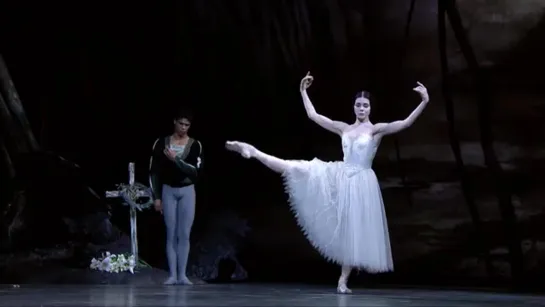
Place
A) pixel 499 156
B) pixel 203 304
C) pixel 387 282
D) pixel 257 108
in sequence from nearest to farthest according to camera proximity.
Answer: pixel 203 304 → pixel 499 156 → pixel 387 282 → pixel 257 108

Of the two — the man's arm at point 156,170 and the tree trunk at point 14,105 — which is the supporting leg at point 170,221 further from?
the tree trunk at point 14,105

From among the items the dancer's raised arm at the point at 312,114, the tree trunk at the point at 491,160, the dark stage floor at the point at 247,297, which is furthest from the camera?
the tree trunk at the point at 491,160

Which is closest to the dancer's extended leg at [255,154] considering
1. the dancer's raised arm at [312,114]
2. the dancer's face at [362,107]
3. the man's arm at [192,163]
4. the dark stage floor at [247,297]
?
the dancer's raised arm at [312,114]

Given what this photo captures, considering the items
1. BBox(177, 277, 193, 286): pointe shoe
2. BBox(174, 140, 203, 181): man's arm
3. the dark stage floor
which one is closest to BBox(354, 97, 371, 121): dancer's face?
the dark stage floor

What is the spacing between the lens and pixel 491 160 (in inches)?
249

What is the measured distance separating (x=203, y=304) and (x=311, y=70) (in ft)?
10.4

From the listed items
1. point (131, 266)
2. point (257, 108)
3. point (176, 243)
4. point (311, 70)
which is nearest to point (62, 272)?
point (131, 266)

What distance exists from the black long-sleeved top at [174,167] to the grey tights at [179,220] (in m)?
0.06

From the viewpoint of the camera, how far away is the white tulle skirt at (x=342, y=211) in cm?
556

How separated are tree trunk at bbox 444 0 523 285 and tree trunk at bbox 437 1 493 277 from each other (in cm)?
14

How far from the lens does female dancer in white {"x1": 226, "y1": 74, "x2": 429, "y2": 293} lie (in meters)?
5.57

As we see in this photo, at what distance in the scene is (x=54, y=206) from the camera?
7.68m

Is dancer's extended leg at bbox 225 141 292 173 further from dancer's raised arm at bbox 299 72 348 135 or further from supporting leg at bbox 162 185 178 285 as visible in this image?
supporting leg at bbox 162 185 178 285

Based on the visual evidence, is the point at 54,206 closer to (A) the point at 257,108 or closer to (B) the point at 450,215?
(A) the point at 257,108
